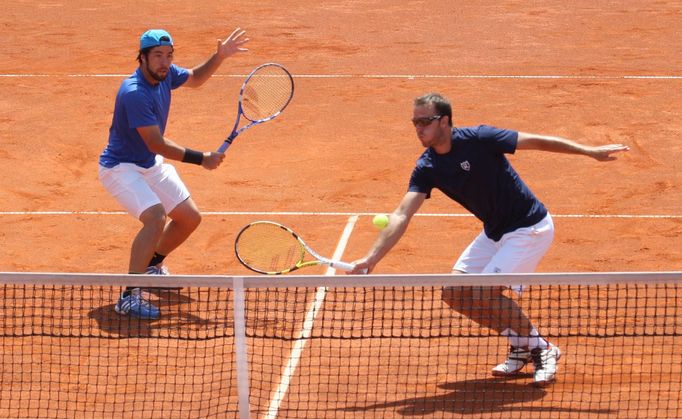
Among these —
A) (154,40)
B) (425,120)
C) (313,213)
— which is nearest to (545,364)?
(425,120)

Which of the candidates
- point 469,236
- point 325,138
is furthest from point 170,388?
point 325,138

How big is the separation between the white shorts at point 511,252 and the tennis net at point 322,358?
22cm

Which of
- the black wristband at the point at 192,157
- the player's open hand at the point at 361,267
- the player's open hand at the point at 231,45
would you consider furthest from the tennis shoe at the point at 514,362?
the player's open hand at the point at 231,45

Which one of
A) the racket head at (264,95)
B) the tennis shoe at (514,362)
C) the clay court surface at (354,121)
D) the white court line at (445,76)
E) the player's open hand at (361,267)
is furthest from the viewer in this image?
the white court line at (445,76)

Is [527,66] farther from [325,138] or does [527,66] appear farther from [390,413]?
[390,413]

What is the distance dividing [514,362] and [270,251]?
191cm

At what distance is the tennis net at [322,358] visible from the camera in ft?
24.1

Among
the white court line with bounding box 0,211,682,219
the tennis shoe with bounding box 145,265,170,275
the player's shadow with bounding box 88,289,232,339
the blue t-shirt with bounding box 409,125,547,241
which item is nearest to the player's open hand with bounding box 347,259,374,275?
the blue t-shirt with bounding box 409,125,547,241

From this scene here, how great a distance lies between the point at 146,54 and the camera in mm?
9359

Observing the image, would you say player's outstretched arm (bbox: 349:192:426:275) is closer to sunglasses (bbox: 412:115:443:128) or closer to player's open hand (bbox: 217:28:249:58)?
sunglasses (bbox: 412:115:443:128)

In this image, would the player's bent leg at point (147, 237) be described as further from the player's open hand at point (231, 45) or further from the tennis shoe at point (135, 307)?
the player's open hand at point (231, 45)

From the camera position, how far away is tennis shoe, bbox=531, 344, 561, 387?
7750 mm

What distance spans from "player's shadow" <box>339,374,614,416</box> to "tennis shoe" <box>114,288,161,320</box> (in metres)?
2.44

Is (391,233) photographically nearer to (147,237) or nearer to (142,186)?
(147,237)
